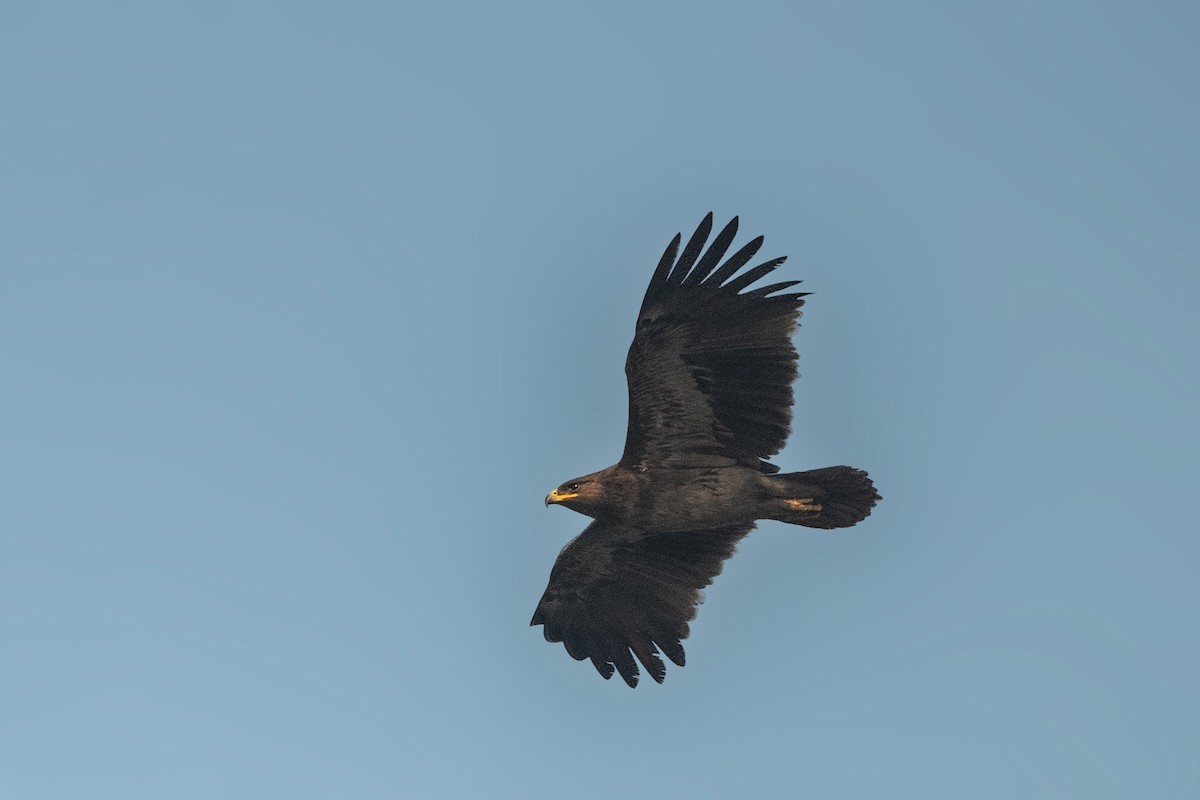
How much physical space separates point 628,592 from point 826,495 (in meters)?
3.03

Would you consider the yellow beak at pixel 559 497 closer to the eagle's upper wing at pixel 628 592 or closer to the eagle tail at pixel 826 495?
the eagle's upper wing at pixel 628 592

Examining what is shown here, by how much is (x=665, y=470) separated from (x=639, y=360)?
128 centimetres

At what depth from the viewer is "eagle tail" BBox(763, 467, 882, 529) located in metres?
14.1

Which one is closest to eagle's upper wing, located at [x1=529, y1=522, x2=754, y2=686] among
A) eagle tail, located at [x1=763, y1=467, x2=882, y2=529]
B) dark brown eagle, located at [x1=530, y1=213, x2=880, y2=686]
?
dark brown eagle, located at [x1=530, y1=213, x2=880, y2=686]

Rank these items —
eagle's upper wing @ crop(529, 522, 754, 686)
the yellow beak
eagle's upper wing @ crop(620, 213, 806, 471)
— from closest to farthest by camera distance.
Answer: eagle's upper wing @ crop(620, 213, 806, 471)
the yellow beak
eagle's upper wing @ crop(529, 522, 754, 686)

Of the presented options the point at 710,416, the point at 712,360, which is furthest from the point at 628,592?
the point at 712,360

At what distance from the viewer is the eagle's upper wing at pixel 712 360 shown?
1380cm

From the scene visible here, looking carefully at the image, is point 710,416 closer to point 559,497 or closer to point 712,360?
point 712,360

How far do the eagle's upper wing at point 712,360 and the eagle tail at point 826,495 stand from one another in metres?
0.35

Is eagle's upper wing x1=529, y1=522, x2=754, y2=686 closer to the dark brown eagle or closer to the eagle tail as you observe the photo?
the dark brown eagle

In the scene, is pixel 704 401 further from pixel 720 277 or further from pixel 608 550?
pixel 608 550

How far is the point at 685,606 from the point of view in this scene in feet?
51.6

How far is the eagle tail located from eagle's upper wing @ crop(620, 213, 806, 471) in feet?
1.14

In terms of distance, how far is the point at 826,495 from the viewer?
1420cm
